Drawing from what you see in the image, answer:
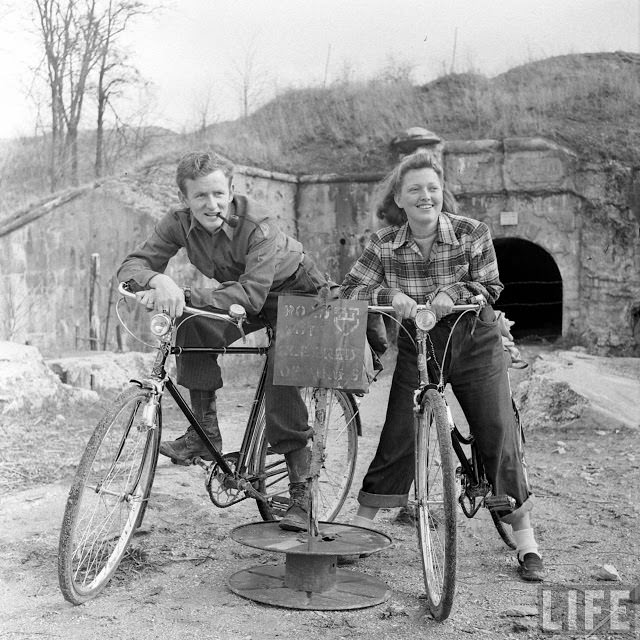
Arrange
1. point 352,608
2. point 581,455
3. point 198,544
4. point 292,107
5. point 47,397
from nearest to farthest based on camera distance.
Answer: point 352,608
point 198,544
point 581,455
point 47,397
point 292,107

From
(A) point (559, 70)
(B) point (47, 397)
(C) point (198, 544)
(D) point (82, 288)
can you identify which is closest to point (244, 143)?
(D) point (82, 288)

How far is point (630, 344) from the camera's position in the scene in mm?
14836

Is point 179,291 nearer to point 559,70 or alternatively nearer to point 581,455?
point 581,455

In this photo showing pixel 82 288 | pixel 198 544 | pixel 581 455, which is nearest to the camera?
pixel 198 544

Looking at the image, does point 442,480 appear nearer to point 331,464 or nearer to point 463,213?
point 331,464

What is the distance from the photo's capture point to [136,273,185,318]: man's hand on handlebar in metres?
3.56

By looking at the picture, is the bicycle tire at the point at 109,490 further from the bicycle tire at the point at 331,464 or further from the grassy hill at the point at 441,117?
the grassy hill at the point at 441,117

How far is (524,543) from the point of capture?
3.95m

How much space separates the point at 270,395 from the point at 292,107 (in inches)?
587

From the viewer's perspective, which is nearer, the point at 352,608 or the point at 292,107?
the point at 352,608

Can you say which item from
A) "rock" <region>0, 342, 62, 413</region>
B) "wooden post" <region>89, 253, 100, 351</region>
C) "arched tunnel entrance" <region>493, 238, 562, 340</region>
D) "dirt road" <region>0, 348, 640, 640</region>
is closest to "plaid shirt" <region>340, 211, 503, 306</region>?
"dirt road" <region>0, 348, 640, 640</region>

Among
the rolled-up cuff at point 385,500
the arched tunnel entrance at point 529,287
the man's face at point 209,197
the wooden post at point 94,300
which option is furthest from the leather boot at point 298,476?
the arched tunnel entrance at point 529,287

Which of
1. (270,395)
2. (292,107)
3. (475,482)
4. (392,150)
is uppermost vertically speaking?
(292,107)

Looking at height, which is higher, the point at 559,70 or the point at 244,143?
the point at 559,70
